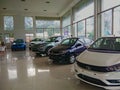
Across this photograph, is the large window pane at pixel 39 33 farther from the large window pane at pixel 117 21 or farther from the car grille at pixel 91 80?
the car grille at pixel 91 80

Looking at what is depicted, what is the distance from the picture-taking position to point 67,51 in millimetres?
6562

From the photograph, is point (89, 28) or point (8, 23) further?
point (8, 23)

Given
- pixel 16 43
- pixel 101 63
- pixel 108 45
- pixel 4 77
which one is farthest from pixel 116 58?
pixel 16 43

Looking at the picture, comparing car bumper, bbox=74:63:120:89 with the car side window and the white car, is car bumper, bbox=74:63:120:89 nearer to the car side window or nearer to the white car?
the white car

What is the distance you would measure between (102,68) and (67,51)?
3.46m

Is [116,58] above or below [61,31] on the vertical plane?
below

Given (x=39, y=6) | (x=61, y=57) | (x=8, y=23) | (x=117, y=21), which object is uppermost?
(x=39, y=6)

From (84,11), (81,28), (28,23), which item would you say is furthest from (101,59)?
(28,23)

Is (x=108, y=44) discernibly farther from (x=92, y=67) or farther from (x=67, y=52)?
(x=67, y=52)

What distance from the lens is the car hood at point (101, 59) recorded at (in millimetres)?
3201

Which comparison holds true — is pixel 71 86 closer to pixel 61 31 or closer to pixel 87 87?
pixel 87 87

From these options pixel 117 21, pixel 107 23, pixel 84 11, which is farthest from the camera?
pixel 84 11

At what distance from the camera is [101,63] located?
3242 millimetres

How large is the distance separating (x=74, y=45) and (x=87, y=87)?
10.8ft
